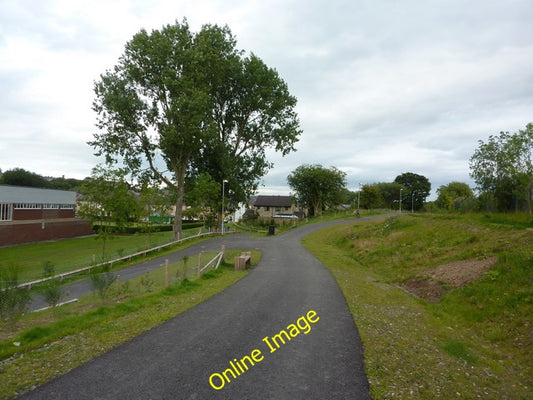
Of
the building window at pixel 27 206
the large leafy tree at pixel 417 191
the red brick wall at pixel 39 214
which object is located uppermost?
the large leafy tree at pixel 417 191

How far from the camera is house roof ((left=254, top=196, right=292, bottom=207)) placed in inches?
3492

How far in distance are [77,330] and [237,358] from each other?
4.51 meters

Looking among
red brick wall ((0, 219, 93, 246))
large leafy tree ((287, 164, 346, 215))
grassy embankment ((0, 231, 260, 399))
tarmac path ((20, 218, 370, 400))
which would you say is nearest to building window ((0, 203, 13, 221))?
red brick wall ((0, 219, 93, 246))

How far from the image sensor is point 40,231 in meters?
42.2

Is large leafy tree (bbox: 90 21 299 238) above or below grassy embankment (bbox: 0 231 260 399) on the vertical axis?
above

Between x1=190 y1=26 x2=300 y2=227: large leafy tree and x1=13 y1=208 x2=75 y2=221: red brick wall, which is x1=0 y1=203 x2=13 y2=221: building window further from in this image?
x1=190 y1=26 x2=300 y2=227: large leafy tree

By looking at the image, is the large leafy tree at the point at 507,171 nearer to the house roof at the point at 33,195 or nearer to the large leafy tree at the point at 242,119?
the large leafy tree at the point at 242,119

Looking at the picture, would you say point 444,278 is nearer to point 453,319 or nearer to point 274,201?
point 453,319

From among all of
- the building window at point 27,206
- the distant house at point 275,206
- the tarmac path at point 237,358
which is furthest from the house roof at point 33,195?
the distant house at point 275,206

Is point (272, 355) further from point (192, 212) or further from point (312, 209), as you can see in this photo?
point (312, 209)

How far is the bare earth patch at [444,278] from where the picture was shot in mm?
12413

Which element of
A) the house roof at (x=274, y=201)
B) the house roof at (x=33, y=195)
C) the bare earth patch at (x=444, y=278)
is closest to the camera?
the bare earth patch at (x=444, y=278)

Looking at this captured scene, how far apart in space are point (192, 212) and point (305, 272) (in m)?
21.5

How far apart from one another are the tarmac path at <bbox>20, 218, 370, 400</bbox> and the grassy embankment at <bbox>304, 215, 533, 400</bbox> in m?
0.69
